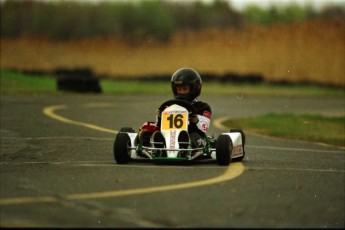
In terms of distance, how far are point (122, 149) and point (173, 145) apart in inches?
25.6

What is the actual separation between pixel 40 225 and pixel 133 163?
4969mm

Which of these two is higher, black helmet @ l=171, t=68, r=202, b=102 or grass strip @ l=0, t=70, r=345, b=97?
black helmet @ l=171, t=68, r=202, b=102

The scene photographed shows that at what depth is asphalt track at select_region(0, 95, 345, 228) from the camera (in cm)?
823

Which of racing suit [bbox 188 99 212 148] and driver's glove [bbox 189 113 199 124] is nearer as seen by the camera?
racing suit [bbox 188 99 212 148]

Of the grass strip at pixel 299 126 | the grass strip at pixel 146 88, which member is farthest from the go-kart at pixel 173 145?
the grass strip at pixel 146 88

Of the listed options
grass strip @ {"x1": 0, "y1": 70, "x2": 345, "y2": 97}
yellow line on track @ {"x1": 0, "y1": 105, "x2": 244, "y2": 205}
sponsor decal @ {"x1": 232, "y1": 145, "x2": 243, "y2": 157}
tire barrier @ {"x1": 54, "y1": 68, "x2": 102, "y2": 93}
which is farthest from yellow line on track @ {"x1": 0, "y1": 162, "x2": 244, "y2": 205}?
tire barrier @ {"x1": 54, "y1": 68, "x2": 102, "y2": 93}

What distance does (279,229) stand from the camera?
7742 millimetres

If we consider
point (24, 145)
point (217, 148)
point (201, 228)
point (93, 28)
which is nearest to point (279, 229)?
point (201, 228)

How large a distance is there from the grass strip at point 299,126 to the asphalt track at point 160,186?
48.7 inches

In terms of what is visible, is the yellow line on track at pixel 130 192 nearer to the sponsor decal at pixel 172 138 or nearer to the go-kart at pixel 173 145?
the go-kart at pixel 173 145

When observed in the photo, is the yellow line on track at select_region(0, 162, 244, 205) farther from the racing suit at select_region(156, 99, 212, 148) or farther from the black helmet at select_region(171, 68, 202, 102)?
the black helmet at select_region(171, 68, 202, 102)

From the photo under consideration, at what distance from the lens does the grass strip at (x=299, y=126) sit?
19.6 m

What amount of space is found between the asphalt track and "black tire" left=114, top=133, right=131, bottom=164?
14 centimetres

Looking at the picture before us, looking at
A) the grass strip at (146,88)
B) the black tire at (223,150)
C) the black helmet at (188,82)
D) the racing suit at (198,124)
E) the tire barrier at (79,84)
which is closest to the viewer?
the black tire at (223,150)
